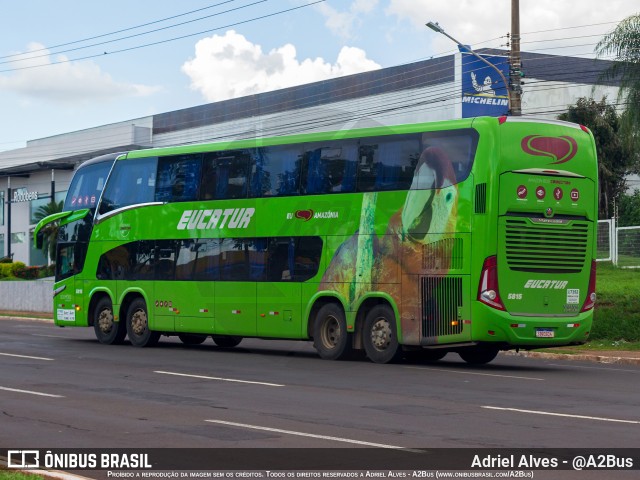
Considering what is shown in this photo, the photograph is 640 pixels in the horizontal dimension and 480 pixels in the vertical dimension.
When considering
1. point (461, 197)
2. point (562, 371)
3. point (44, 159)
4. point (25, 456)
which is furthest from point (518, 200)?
point (44, 159)

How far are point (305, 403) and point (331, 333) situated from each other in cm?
855

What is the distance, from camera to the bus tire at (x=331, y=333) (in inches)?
894

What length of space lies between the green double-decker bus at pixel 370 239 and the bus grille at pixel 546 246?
0.03 metres

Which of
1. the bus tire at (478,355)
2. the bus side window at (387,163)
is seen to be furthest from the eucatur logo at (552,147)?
the bus tire at (478,355)

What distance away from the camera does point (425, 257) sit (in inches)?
839

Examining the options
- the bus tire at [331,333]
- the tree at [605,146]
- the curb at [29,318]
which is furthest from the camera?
the tree at [605,146]

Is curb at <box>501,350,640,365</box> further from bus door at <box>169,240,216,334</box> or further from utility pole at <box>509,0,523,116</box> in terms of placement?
bus door at <box>169,240,216,334</box>

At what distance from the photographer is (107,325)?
28547mm

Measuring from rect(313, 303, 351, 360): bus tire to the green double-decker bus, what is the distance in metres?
0.03

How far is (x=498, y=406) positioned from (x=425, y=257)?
6929mm

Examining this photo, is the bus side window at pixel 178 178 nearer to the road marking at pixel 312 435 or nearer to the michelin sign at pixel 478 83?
the road marking at pixel 312 435

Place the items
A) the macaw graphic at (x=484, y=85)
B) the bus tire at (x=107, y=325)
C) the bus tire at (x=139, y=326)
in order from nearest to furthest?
the bus tire at (x=139, y=326) → the bus tire at (x=107, y=325) → the macaw graphic at (x=484, y=85)

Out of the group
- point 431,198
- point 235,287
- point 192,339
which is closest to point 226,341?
point 192,339

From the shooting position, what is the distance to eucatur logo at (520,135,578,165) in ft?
67.5
